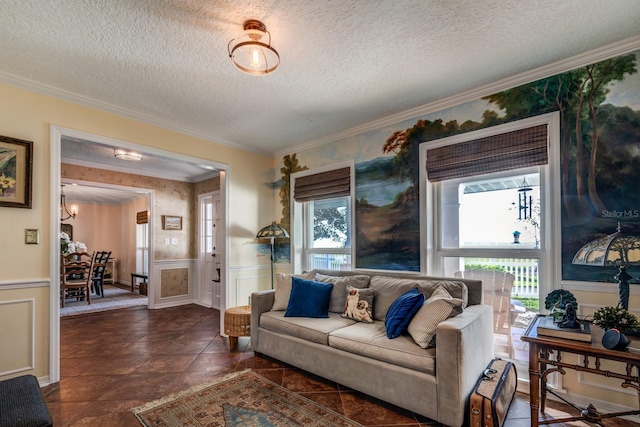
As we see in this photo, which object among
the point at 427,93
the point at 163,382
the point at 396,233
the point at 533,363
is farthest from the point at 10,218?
the point at 533,363

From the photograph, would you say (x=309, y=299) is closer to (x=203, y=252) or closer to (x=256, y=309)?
(x=256, y=309)

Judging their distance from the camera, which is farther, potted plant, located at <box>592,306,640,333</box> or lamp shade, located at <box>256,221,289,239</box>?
lamp shade, located at <box>256,221,289,239</box>

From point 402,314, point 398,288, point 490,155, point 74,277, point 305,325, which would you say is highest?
point 490,155

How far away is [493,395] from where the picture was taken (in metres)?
1.94

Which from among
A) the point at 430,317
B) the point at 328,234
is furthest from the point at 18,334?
the point at 430,317

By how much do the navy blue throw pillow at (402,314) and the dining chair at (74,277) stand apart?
633 cm

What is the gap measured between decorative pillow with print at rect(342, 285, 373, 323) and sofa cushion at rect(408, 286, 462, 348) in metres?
0.56

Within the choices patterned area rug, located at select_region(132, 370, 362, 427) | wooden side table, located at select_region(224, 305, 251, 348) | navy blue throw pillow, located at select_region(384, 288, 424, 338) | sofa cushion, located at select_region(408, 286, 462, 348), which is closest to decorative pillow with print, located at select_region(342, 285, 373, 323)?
navy blue throw pillow, located at select_region(384, 288, 424, 338)

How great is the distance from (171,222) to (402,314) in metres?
5.07

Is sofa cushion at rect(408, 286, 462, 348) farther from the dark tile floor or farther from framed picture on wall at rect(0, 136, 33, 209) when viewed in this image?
framed picture on wall at rect(0, 136, 33, 209)

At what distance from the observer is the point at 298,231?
180 inches

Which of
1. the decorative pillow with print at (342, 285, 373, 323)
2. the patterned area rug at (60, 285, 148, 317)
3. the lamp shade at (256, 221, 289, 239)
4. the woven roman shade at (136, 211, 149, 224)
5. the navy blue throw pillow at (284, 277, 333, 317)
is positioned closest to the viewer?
the decorative pillow with print at (342, 285, 373, 323)

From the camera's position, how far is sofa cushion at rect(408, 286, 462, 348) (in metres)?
2.18

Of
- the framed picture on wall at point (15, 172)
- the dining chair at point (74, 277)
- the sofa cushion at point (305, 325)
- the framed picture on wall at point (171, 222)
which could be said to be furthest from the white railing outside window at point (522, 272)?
the dining chair at point (74, 277)
